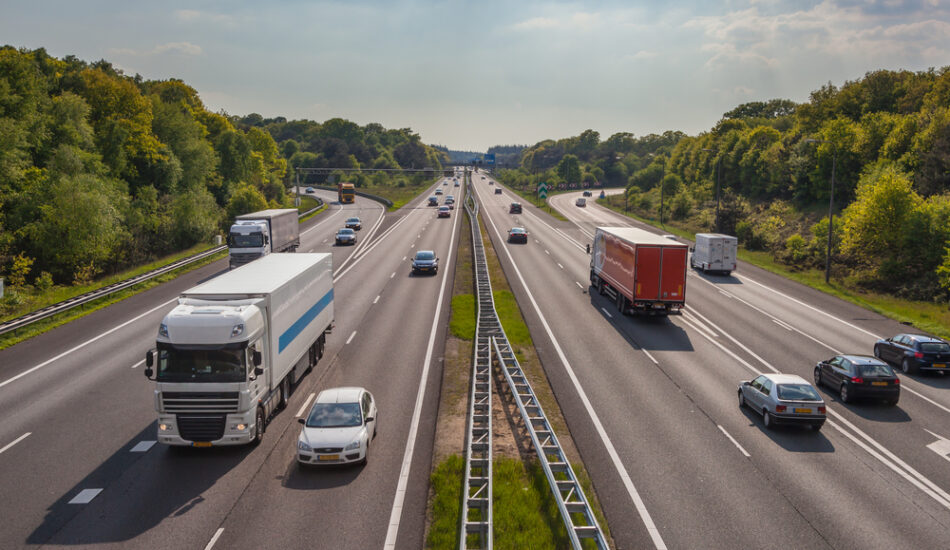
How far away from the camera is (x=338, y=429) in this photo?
53.1ft

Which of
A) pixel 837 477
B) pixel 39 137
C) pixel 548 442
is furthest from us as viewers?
pixel 39 137

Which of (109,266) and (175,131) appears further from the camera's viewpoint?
(175,131)

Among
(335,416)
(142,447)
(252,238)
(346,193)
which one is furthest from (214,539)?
(346,193)

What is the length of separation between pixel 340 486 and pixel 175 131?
222 ft

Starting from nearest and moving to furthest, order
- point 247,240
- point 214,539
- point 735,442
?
point 214,539 → point 735,442 → point 247,240

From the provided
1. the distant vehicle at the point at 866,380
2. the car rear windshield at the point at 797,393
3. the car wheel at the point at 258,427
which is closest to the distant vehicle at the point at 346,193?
the car wheel at the point at 258,427

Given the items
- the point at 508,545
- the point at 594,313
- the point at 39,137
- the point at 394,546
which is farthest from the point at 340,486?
the point at 39,137

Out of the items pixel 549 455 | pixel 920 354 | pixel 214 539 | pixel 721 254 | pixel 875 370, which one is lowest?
pixel 214 539

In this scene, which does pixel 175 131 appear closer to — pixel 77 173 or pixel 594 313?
pixel 77 173

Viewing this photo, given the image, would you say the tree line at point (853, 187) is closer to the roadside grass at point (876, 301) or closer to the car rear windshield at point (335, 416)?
the roadside grass at point (876, 301)

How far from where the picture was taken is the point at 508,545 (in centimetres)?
1184

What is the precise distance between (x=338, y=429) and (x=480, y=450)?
12.4 feet

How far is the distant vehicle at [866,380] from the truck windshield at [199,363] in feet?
65.6

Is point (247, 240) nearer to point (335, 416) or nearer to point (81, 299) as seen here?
point (81, 299)
